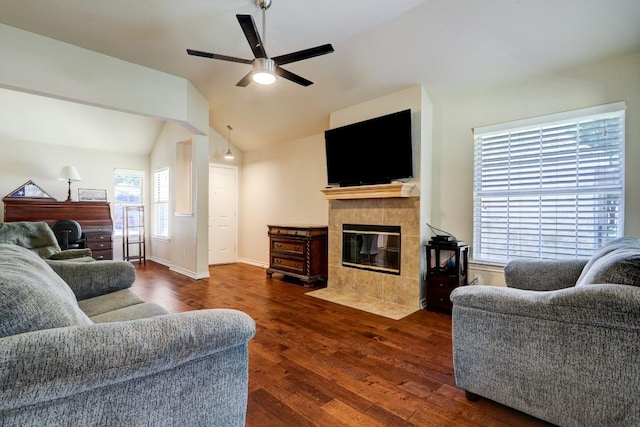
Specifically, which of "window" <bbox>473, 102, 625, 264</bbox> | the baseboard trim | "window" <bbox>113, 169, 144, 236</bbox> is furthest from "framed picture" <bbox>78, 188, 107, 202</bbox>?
"window" <bbox>473, 102, 625, 264</bbox>

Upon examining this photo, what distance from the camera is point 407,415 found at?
5.50 feet

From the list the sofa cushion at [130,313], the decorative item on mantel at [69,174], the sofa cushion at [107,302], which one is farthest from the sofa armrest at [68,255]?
the decorative item on mantel at [69,174]

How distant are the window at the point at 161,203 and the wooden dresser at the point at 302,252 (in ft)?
9.55

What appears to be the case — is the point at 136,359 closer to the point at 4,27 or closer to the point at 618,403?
the point at 618,403

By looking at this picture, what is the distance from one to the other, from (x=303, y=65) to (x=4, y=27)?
299 centimetres

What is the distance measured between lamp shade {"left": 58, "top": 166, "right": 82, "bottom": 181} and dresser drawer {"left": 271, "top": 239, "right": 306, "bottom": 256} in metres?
3.87

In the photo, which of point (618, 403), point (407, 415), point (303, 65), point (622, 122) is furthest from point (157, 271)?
point (622, 122)

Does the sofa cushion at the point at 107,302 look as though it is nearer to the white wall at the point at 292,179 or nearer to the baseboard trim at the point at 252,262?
the white wall at the point at 292,179

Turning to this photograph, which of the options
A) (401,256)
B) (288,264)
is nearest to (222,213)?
(288,264)

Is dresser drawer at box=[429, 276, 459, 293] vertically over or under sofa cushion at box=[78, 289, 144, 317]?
under

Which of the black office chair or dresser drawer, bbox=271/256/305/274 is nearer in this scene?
Answer: the black office chair

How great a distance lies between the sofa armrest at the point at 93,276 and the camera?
78.4 inches

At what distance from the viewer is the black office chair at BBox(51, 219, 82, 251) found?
14.5ft

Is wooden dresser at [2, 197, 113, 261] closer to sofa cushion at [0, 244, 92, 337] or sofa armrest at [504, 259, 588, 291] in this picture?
sofa cushion at [0, 244, 92, 337]
